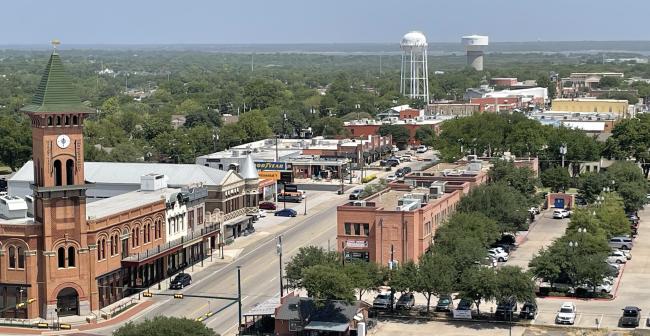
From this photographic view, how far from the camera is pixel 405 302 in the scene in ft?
247

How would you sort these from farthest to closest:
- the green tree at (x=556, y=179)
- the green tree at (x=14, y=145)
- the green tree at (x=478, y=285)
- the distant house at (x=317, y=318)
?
the green tree at (x=14, y=145)
the green tree at (x=556, y=179)
the green tree at (x=478, y=285)
the distant house at (x=317, y=318)

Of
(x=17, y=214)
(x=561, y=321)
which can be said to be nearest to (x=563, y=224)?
(x=561, y=321)

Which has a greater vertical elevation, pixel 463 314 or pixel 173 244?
pixel 173 244

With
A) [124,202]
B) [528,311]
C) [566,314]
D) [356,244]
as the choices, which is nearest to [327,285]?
[528,311]

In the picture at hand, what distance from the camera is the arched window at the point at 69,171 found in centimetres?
7462

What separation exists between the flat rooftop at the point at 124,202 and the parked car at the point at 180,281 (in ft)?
19.7

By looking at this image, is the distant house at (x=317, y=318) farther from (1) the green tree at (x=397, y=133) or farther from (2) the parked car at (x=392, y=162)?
(1) the green tree at (x=397, y=133)

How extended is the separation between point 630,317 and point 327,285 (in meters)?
19.1

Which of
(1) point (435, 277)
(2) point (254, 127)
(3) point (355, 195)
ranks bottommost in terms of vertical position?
(3) point (355, 195)

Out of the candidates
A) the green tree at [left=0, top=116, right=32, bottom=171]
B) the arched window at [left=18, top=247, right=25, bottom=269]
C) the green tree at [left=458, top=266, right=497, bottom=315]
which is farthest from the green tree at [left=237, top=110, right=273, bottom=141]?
the green tree at [left=458, top=266, right=497, bottom=315]

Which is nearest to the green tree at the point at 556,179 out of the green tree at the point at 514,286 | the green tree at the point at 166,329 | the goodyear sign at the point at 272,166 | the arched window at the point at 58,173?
the goodyear sign at the point at 272,166

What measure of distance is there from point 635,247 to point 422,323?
3364 cm

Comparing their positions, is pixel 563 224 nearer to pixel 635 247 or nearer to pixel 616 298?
pixel 635 247

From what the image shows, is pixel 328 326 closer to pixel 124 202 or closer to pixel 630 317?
pixel 630 317
